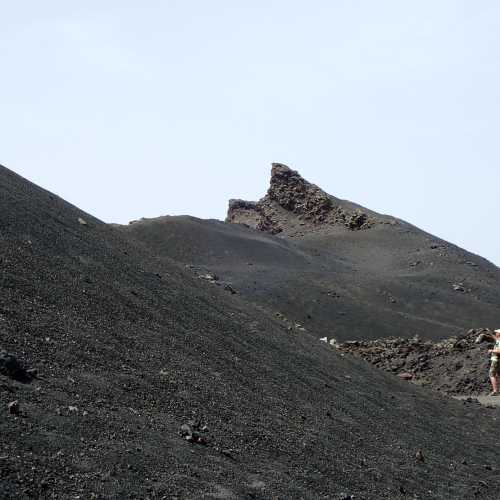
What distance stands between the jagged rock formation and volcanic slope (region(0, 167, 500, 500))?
34553 millimetres

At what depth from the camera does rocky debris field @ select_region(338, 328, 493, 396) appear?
1970 centimetres

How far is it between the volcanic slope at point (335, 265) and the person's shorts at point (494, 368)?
5722 millimetres

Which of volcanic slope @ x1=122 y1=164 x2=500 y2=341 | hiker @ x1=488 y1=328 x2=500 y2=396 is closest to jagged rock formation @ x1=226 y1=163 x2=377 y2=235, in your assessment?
volcanic slope @ x1=122 y1=164 x2=500 y2=341

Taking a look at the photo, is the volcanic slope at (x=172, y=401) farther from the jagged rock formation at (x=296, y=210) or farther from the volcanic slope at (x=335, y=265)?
the jagged rock formation at (x=296, y=210)

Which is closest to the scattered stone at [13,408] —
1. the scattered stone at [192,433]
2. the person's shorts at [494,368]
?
the scattered stone at [192,433]

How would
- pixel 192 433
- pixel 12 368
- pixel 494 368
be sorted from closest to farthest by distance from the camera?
1. pixel 12 368
2. pixel 192 433
3. pixel 494 368

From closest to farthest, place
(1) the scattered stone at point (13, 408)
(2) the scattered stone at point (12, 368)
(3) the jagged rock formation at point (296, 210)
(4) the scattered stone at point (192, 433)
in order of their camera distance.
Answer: (1) the scattered stone at point (13, 408)
(2) the scattered stone at point (12, 368)
(4) the scattered stone at point (192, 433)
(3) the jagged rock formation at point (296, 210)

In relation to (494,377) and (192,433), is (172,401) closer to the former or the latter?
(192,433)

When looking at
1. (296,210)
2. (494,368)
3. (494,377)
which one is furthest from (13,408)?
(296,210)

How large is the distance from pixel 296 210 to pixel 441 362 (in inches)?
1232

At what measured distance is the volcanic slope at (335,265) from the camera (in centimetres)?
2931

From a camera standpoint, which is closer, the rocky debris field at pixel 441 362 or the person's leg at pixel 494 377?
the person's leg at pixel 494 377

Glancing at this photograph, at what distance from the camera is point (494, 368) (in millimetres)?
18125

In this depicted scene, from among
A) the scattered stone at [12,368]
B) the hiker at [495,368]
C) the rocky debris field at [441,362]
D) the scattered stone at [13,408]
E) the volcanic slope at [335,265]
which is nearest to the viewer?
the scattered stone at [13,408]
